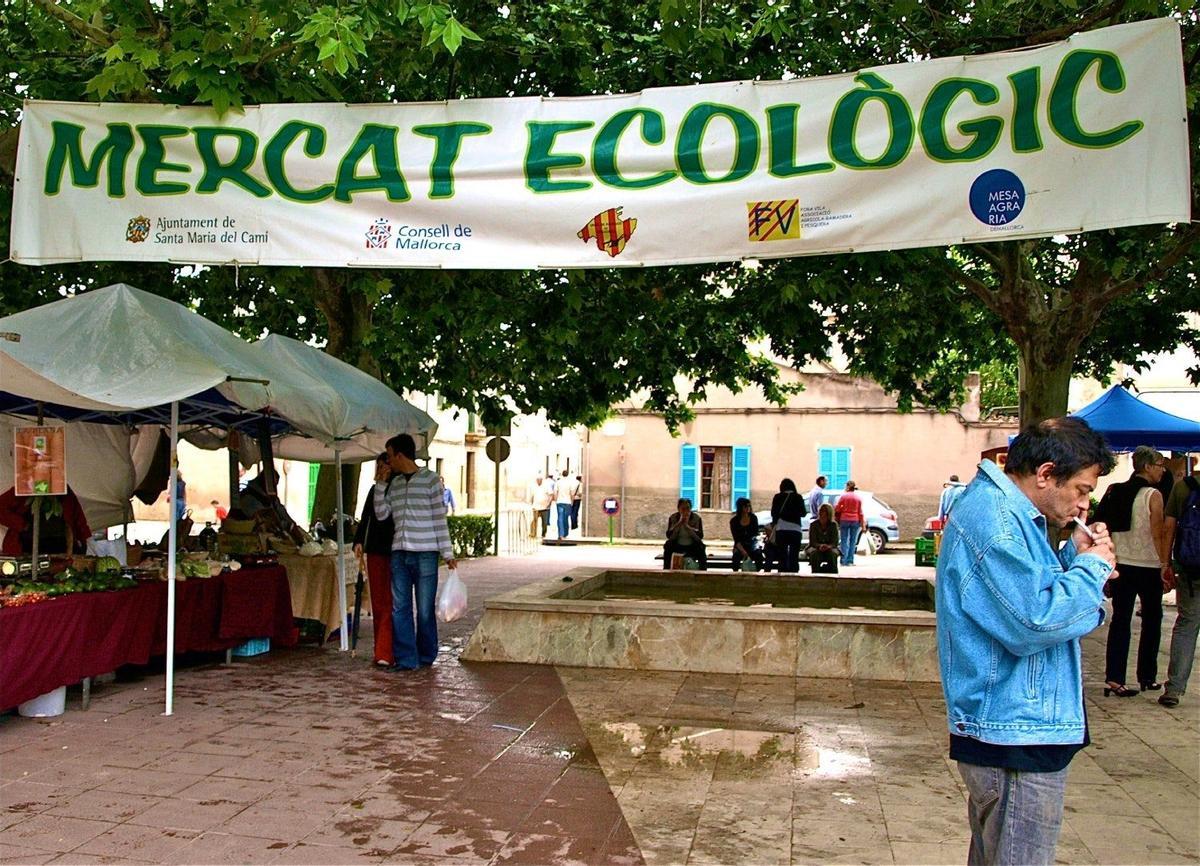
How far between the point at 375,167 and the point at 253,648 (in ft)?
15.4

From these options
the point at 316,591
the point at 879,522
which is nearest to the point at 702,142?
the point at 316,591

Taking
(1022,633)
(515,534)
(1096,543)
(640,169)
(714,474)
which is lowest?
(515,534)

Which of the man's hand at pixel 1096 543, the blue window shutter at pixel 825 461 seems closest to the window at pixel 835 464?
the blue window shutter at pixel 825 461

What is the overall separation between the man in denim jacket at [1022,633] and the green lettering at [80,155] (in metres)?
5.67

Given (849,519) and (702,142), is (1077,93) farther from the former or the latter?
(849,519)

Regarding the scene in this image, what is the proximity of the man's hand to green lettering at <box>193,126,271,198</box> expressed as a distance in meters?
5.14

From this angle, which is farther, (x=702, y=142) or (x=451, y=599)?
(x=451, y=599)

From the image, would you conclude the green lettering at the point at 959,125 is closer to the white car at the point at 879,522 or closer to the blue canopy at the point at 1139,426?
the blue canopy at the point at 1139,426

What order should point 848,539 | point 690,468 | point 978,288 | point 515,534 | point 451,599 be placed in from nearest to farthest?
point 451,599 < point 978,288 < point 848,539 < point 515,534 < point 690,468

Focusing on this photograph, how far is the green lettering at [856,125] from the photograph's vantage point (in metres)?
A: 5.90

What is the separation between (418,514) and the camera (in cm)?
859

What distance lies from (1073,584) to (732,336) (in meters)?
13.1

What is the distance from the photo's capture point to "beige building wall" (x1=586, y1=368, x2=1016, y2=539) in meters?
29.2

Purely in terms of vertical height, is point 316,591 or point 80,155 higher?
point 80,155
